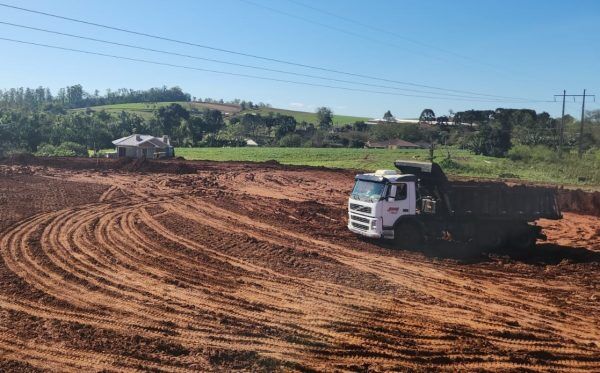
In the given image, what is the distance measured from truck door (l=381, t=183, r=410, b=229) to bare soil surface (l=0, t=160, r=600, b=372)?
1.03 meters

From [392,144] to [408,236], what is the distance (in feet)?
250

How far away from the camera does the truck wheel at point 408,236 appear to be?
16392 mm

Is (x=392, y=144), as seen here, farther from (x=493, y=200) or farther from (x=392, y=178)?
(x=392, y=178)

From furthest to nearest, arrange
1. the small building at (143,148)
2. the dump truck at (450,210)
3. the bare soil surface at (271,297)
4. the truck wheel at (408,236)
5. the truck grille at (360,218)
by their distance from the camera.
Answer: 1. the small building at (143,148)
2. the truck grille at (360,218)
3. the truck wheel at (408,236)
4. the dump truck at (450,210)
5. the bare soil surface at (271,297)

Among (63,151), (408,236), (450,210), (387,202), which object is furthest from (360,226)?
(63,151)

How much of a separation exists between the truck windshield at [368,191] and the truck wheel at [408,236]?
120 centimetres

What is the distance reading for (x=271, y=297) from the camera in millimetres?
11375

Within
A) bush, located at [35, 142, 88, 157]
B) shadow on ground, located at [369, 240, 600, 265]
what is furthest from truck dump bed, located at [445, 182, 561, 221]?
bush, located at [35, 142, 88, 157]

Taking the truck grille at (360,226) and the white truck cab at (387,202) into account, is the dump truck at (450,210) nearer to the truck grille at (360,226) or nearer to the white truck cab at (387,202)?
the white truck cab at (387,202)

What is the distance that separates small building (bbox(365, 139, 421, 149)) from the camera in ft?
295

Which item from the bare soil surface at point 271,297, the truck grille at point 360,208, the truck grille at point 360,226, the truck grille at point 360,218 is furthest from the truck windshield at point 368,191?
the bare soil surface at point 271,297

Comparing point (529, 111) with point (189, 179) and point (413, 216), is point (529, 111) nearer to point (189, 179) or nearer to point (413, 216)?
point (189, 179)

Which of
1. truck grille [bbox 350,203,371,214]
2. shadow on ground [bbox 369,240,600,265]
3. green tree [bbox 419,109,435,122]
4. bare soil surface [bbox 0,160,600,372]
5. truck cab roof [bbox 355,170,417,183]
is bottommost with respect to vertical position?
bare soil surface [bbox 0,160,600,372]

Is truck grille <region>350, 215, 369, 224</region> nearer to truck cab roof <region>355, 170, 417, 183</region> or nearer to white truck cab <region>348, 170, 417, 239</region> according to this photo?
white truck cab <region>348, 170, 417, 239</region>
